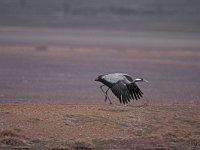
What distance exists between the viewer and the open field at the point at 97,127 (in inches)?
493

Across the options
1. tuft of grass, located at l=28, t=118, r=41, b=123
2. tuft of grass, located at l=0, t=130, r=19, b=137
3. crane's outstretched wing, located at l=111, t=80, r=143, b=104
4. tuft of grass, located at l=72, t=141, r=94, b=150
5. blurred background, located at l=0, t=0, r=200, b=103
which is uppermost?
blurred background, located at l=0, t=0, r=200, b=103

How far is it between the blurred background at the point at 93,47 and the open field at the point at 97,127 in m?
4.10

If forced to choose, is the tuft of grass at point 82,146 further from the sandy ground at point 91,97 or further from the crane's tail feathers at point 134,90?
the crane's tail feathers at point 134,90

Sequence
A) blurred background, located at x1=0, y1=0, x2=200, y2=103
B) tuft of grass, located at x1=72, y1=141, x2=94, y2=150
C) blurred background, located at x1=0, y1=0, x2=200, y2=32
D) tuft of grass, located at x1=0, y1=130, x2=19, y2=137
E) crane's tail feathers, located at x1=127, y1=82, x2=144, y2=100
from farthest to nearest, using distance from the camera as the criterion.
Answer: blurred background, located at x1=0, y1=0, x2=200, y2=32, blurred background, located at x1=0, y1=0, x2=200, y2=103, crane's tail feathers, located at x1=127, y1=82, x2=144, y2=100, tuft of grass, located at x1=0, y1=130, x2=19, y2=137, tuft of grass, located at x1=72, y1=141, x2=94, y2=150

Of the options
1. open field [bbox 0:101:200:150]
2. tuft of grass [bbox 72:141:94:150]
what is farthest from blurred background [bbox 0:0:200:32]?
tuft of grass [bbox 72:141:94:150]

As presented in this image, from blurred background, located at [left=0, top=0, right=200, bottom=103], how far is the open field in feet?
13.5

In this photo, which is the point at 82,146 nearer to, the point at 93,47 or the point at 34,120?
the point at 34,120

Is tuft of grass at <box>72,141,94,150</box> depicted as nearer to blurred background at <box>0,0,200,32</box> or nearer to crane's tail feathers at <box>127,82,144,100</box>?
crane's tail feathers at <box>127,82,144,100</box>

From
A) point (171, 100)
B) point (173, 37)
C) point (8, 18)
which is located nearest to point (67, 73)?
point (171, 100)

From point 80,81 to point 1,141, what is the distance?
37.0 ft

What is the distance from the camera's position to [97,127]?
1330 cm

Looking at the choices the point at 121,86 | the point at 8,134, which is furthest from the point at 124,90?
the point at 8,134

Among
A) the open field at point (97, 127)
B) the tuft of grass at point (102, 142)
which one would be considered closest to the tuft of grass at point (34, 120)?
the open field at point (97, 127)

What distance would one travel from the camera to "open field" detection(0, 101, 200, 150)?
1252cm
